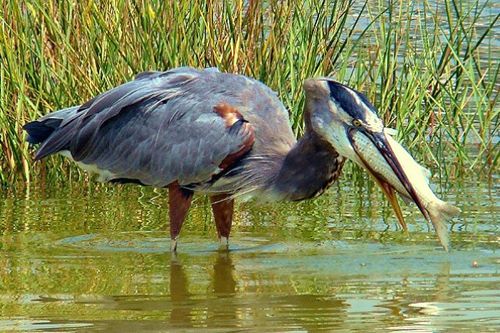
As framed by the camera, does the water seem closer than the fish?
Yes

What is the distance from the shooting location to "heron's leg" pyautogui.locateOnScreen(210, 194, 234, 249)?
6992 mm

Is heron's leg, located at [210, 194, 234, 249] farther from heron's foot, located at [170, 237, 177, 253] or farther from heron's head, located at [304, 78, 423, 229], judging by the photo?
heron's head, located at [304, 78, 423, 229]

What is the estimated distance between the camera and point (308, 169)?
21.9 feet

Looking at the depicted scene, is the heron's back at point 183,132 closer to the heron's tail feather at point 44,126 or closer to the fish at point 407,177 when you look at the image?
the heron's tail feather at point 44,126

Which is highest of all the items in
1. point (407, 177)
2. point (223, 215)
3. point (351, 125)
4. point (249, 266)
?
point (351, 125)

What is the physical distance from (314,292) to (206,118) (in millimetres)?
1574

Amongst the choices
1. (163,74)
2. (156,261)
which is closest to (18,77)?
(163,74)

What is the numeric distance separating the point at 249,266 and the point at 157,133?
1084 millimetres

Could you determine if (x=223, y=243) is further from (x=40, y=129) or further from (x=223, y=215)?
(x=40, y=129)

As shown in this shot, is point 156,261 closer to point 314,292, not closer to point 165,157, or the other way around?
point 165,157

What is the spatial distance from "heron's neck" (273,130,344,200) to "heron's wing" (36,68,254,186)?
263 mm

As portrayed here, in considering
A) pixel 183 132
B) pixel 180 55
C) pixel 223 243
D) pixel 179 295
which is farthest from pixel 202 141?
pixel 179 295

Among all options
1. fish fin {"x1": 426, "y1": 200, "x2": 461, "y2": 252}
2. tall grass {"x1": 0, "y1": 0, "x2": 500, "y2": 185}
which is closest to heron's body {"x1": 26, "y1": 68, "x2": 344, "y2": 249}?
tall grass {"x1": 0, "y1": 0, "x2": 500, "y2": 185}

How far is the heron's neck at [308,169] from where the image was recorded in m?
6.61
